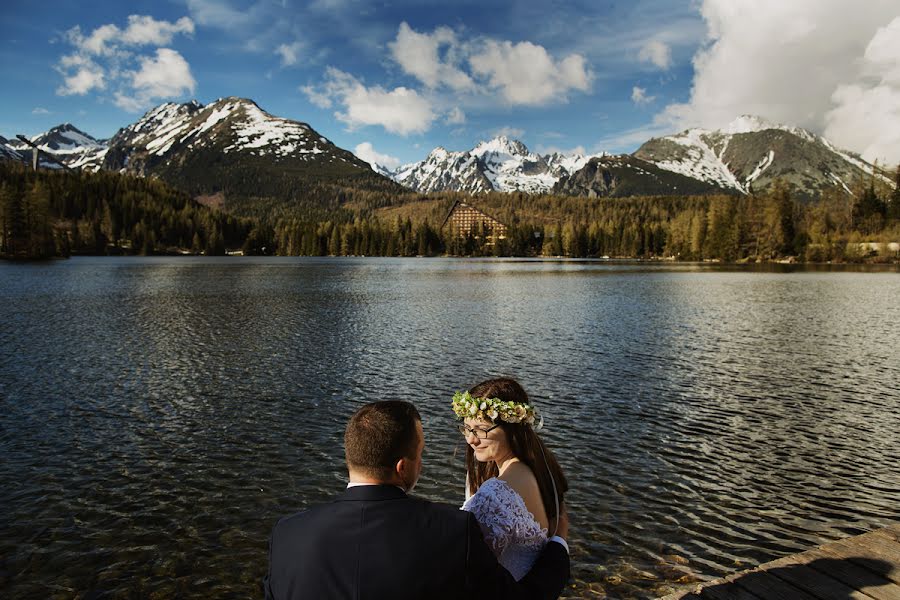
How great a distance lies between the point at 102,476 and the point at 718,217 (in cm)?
19723

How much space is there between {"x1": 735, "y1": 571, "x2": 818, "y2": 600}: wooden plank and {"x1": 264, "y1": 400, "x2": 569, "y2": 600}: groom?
4629 mm

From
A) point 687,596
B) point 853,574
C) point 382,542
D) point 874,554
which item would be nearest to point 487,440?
point 382,542

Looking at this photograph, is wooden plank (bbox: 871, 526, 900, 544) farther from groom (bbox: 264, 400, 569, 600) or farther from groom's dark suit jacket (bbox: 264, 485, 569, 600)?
groom's dark suit jacket (bbox: 264, 485, 569, 600)

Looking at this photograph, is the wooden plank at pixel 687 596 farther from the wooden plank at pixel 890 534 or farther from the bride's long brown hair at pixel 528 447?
the wooden plank at pixel 890 534

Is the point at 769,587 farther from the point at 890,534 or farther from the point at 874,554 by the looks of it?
the point at 890,534

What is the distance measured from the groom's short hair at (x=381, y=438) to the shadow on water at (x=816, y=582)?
16.8 feet

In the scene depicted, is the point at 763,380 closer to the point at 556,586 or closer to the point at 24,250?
the point at 556,586

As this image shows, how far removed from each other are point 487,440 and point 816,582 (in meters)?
5.11

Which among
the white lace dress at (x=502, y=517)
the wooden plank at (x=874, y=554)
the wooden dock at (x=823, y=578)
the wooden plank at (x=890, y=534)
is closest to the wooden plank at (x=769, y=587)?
the wooden dock at (x=823, y=578)

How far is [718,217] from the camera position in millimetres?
184000

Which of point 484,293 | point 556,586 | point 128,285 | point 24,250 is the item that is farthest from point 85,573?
point 24,250

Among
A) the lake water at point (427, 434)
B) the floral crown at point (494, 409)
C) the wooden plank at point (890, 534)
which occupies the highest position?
the floral crown at point (494, 409)

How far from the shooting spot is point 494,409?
550 cm

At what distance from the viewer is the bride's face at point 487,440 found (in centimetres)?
559
